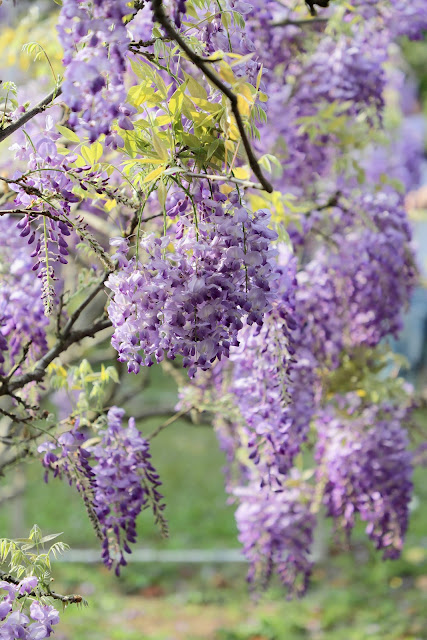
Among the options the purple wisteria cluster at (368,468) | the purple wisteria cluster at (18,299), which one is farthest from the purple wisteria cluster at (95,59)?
the purple wisteria cluster at (368,468)

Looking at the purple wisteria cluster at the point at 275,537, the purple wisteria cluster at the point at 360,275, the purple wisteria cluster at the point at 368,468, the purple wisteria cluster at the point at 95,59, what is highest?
the purple wisteria cluster at the point at 95,59

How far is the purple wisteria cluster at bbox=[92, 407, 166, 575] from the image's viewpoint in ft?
7.00

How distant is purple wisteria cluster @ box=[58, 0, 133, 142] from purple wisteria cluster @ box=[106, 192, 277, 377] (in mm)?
290

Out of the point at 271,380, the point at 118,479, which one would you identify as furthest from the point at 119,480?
the point at 271,380

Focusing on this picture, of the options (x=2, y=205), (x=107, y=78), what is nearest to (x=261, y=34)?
(x=2, y=205)

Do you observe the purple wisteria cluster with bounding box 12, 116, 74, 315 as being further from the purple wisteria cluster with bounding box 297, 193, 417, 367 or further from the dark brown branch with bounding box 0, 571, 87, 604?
the purple wisteria cluster with bounding box 297, 193, 417, 367

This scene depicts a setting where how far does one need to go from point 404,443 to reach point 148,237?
2.00m

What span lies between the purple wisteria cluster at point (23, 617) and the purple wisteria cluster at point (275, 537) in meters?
1.96

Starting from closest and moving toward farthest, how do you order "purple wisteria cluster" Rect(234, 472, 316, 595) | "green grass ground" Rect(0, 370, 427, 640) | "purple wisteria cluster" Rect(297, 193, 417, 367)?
"purple wisteria cluster" Rect(297, 193, 417, 367), "purple wisteria cluster" Rect(234, 472, 316, 595), "green grass ground" Rect(0, 370, 427, 640)

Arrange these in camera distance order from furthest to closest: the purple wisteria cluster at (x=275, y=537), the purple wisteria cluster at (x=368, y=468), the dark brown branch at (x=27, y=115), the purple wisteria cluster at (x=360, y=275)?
the purple wisteria cluster at (x=275, y=537) < the purple wisteria cluster at (x=368, y=468) < the purple wisteria cluster at (x=360, y=275) < the dark brown branch at (x=27, y=115)

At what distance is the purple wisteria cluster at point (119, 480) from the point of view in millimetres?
2133

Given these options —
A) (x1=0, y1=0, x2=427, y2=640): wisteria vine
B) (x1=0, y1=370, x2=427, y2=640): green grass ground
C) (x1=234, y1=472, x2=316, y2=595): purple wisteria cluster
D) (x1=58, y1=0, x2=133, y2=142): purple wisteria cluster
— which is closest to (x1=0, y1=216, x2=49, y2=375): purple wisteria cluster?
(x1=0, y1=0, x2=427, y2=640): wisteria vine

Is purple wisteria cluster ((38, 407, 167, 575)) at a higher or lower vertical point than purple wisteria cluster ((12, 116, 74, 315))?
lower

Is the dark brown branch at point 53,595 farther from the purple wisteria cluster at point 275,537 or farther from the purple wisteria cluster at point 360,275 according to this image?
the purple wisteria cluster at point 275,537
